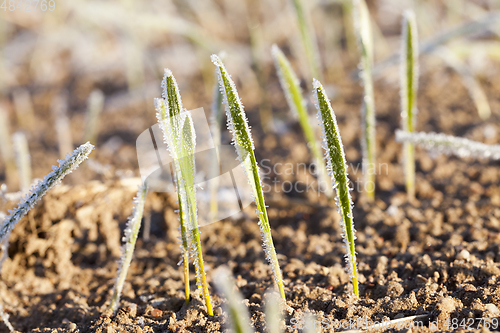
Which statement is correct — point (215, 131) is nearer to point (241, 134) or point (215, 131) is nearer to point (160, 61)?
point (241, 134)

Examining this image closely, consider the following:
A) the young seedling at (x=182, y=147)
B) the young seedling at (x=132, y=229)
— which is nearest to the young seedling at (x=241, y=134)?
the young seedling at (x=182, y=147)

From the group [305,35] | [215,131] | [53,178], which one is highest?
[305,35]

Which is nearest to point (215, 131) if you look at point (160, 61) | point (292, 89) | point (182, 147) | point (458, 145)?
point (292, 89)

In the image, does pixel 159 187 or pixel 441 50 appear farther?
pixel 441 50

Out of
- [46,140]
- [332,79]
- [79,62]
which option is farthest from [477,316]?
[79,62]

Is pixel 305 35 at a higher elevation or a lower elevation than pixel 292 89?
higher

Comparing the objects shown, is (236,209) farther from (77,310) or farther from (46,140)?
(46,140)
